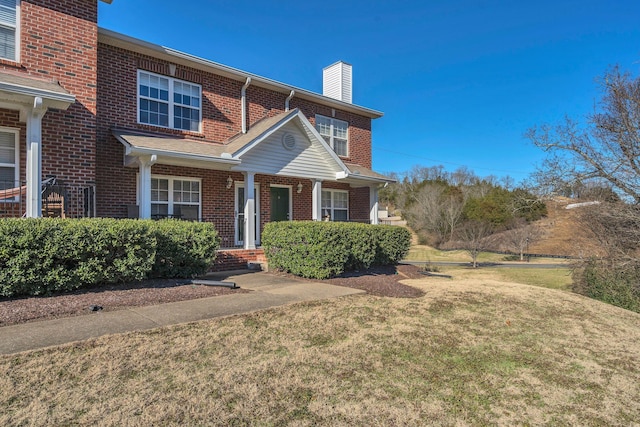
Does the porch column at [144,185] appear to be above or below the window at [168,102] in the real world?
below

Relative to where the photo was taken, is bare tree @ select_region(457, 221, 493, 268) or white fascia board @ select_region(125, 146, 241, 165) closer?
white fascia board @ select_region(125, 146, 241, 165)

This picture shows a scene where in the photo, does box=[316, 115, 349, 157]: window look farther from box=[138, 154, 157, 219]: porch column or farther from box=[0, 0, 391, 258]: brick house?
box=[138, 154, 157, 219]: porch column

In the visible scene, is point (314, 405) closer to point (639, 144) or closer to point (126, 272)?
point (126, 272)

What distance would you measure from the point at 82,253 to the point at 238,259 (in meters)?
4.78

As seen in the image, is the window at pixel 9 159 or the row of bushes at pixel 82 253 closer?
the row of bushes at pixel 82 253

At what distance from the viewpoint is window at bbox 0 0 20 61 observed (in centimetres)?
862

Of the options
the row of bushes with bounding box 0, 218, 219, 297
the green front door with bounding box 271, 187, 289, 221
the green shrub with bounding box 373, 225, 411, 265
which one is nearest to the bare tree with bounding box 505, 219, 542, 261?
the green shrub with bounding box 373, 225, 411, 265

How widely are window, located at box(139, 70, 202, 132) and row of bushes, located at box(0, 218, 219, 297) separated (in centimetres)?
471

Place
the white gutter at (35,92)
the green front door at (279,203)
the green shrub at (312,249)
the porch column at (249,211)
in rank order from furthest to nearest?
the green front door at (279,203) < the porch column at (249,211) < the green shrub at (312,249) < the white gutter at (35,92)

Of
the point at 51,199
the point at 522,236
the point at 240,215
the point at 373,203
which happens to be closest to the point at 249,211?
the point at 240,215

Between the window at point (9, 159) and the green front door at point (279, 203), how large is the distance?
7407 millimetres

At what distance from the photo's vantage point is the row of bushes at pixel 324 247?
358 inches

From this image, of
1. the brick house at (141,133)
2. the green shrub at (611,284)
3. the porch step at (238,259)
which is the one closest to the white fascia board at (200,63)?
the brick house at (141,133)

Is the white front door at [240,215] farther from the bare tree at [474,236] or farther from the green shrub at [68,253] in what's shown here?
the bare tree at [474,236]
